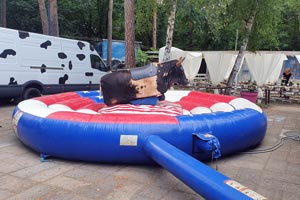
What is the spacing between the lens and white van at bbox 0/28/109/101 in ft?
29.0

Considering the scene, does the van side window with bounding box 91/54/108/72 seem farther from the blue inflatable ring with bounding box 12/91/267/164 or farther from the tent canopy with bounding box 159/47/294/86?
the blue inflatable ring with bounding box 12/91/267/164

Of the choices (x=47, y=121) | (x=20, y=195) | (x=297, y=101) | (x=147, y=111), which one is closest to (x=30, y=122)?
(x=47, y=121)

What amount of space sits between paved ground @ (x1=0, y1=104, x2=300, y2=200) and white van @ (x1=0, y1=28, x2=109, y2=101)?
13.5 ft

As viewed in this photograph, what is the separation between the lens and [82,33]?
2517 centimetres

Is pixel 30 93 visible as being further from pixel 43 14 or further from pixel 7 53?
pixel 43 14

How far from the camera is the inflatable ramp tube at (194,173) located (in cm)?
287

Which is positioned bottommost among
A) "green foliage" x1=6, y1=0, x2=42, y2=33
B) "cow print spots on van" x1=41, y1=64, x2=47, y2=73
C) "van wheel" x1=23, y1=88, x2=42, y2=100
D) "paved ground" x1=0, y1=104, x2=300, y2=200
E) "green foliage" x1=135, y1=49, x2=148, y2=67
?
"paved ground" x1=0, y1=104, x2=300, y2=200

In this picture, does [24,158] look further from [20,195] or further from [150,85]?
[150,85]

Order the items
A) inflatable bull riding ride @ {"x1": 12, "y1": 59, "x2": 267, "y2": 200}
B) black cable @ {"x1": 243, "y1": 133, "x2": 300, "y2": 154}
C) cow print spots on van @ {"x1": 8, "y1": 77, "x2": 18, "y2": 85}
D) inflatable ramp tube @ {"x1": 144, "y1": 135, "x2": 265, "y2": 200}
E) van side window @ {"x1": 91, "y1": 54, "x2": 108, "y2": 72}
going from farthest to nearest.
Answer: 1. van side window @ {"x1": 91, "y1": 54, "x2": 108, "y2": 72}
2. cow print spots on van @ {"x1": 8, "y1": 77, "x2": 18, "y2": 85}
3. black cable @ {"x1": 243, "y1": 133, "x2": 300, "y2": 154}
4. inflatable bull riding ride @ {"x1": 12, "y1": 59, "x2": 267, "y2": 200}
5. inflatable ramp tube @ {"x1": 144, "y1": 135, "x2": 265, "y2": 200}

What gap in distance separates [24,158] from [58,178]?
1.10m

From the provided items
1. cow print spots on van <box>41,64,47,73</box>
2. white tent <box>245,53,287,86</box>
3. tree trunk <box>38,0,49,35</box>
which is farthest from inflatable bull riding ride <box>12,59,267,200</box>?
tree trunk <box>38,0,49,35</box>

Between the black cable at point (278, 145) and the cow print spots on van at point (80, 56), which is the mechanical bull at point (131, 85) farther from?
the cow print spots on van at point (80, 56)

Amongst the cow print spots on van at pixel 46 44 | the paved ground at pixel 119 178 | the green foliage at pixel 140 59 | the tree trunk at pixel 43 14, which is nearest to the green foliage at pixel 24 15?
the green foliage at pixel 140 59

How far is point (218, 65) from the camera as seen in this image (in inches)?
540
